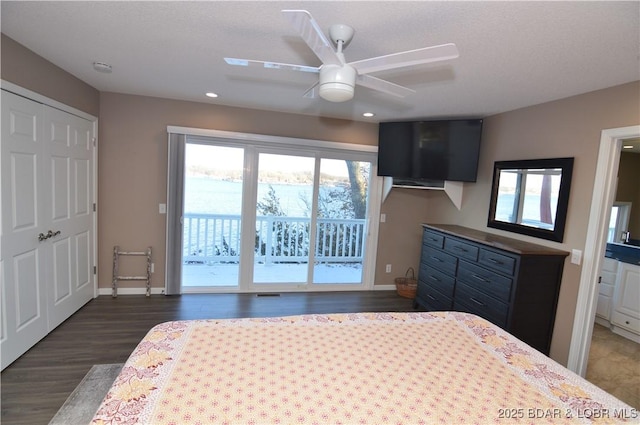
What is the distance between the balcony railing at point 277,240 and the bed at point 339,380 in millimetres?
2603

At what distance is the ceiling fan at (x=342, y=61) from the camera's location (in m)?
1.29

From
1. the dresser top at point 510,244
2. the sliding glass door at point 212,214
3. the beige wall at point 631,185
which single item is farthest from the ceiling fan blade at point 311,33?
the beige wall at point 631,185

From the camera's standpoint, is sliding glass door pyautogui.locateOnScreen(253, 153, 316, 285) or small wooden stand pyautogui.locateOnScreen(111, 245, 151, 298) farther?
sliding glass door pyautogui.locateOnScreen(253, 153, 316, 285)

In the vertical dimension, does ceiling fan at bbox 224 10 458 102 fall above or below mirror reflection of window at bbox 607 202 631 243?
above

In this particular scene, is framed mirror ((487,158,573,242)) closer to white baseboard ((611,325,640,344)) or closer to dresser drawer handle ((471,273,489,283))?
dresser drawer handle ((471,273,489,283))

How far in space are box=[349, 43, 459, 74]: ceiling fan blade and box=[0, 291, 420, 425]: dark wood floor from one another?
2709 millimetres

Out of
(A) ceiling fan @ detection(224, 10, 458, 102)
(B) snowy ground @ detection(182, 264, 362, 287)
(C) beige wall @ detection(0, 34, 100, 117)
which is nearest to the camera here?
(A) ceiling fan @ detection(224, 10, 458, 102)

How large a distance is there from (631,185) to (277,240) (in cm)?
485

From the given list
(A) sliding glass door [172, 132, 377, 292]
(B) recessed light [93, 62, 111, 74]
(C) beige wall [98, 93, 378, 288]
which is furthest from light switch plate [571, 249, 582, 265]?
(B) recessed light [93, 62, 111, 74]

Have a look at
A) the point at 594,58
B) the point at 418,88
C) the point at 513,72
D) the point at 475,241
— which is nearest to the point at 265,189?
the point at 418,88

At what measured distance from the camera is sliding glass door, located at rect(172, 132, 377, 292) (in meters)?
3.81

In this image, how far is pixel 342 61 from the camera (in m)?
1.54

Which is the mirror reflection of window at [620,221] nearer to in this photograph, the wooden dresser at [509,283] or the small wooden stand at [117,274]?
the wooden dresser at [509,283]

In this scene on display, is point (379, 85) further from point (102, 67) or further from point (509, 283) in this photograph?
point (102, 67)
